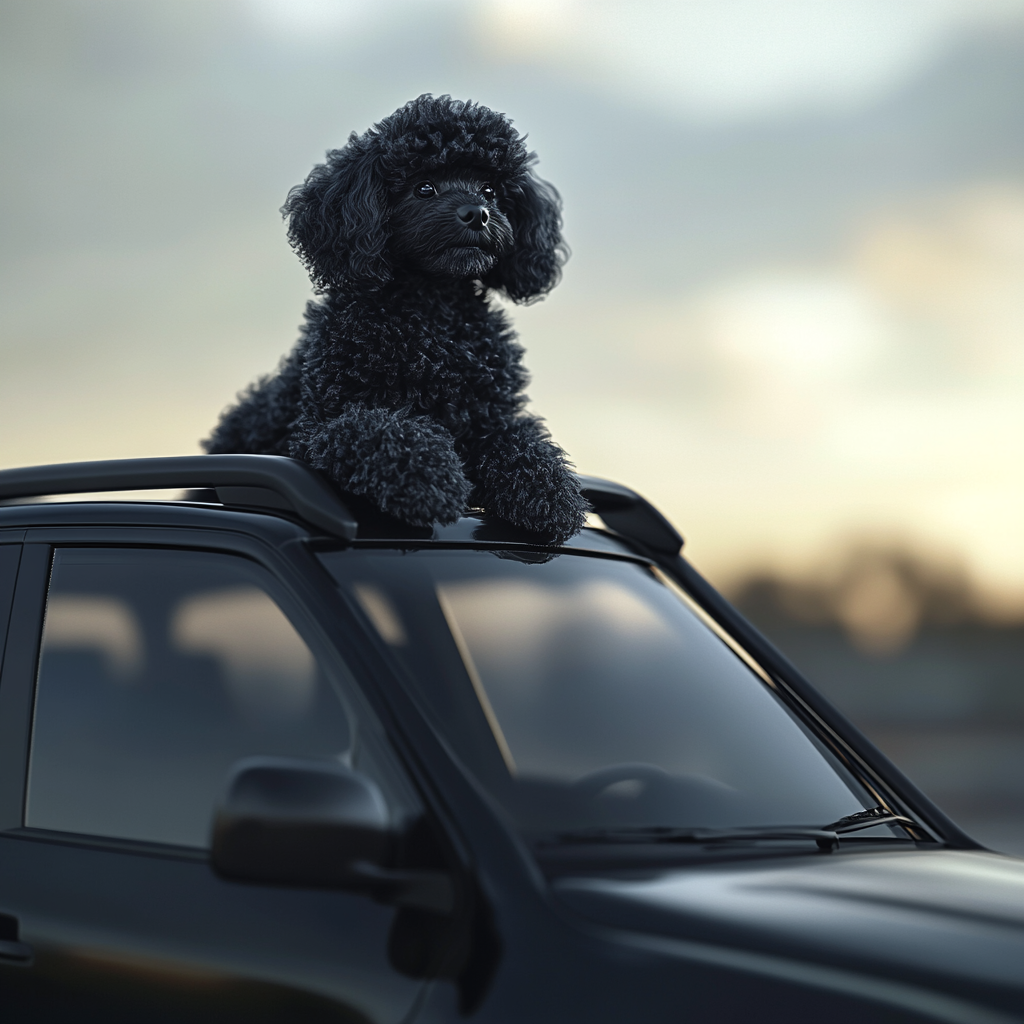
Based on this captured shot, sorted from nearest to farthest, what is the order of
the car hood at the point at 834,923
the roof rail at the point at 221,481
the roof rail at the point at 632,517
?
the car hood at the point at 834,923
the roof rail at the point at 221,481
the roof rail at the point at 632,517

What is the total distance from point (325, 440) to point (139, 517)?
1.27 feet

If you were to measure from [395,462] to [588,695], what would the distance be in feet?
1.93

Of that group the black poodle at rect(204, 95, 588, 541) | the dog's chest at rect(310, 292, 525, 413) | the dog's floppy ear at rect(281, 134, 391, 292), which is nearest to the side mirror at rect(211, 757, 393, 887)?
the black poodle at rect(204, 95, 588, 541)

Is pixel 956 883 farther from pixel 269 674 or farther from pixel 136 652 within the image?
pixel 136 652

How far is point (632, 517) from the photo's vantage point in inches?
126

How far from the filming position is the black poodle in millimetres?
2725

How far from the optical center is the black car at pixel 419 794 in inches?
68.7

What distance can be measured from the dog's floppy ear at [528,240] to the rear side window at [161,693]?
1.04m

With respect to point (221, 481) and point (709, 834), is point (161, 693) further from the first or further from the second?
point (709, 834)

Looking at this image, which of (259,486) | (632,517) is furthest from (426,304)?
(632,517)

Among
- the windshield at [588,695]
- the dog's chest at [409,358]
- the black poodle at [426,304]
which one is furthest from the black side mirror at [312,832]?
the dog's chest at [409,358]

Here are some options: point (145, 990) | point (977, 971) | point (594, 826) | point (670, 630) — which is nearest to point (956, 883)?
point (977, 971)

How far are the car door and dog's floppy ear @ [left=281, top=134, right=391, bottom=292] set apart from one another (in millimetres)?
709

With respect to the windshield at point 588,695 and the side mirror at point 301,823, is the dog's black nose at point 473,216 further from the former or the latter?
the side mirror at point 301,823
